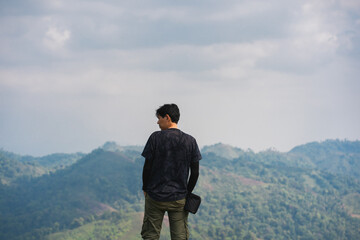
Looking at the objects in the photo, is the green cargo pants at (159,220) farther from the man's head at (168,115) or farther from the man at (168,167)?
the man's head at (168,115)

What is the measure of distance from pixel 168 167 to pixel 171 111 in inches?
37.2

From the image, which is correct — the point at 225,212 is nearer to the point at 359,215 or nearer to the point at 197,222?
the point at 197,222

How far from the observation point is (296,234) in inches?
7042

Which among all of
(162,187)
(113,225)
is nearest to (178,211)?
(162,187)

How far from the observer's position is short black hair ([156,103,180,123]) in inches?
285

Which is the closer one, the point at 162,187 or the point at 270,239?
the point at 162,187

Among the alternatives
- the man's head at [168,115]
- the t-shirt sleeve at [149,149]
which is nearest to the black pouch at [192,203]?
the t-shirt sleeve at [149,149]

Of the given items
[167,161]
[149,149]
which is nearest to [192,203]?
[167,161]

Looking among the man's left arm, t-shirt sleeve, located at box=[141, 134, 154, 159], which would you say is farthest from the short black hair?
the man's left arm

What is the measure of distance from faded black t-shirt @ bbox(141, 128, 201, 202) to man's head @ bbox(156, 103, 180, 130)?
21cm

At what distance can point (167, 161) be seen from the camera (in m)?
7.11

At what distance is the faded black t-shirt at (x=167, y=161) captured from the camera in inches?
279

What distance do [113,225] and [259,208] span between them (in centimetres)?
7812

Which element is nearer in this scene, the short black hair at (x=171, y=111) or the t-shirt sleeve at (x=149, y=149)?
the t-shirt sleeve at (x=149, y=149)
